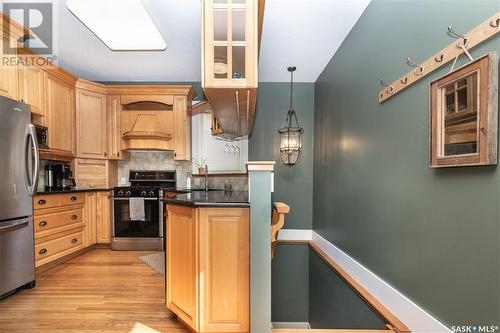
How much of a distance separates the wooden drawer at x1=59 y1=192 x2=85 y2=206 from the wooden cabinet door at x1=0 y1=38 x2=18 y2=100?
1282mm

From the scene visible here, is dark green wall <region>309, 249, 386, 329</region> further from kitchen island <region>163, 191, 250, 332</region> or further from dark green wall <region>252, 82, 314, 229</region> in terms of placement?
kitchen island <region>163, 191, 250, 332</region>

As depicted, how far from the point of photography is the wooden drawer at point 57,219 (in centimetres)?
255

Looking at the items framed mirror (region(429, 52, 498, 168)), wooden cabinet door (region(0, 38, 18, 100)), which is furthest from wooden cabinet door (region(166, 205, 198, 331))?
wooden cabinet door (region(0, 38, 18, 100))

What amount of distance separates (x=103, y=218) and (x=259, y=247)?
9.95 ft

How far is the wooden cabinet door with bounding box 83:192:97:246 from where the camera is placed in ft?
10.8

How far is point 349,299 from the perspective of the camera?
1989 mm

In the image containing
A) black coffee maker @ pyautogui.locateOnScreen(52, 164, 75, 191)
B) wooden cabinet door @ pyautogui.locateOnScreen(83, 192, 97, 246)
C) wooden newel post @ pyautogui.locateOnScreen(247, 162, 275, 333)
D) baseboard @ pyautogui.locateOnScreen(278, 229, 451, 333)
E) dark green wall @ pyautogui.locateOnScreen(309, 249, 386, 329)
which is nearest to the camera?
baseboard @ pyautogui.locateOnScreen(278, 229, 451, 333)

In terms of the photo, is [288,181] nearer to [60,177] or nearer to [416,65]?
[416,65]

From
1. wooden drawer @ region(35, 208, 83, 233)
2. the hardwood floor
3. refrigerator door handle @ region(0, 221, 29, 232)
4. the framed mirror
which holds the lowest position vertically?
the hardwood floor

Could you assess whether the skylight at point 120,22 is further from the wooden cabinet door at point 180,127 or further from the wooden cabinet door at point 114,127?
the wooden cabinet door at point 114,127

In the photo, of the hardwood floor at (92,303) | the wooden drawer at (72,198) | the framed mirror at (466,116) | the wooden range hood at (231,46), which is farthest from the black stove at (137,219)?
the framed mirror at (466,116)

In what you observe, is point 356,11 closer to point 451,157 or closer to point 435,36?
point 435,36

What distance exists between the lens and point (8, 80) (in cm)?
237

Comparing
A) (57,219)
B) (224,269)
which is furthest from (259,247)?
(57,219)
